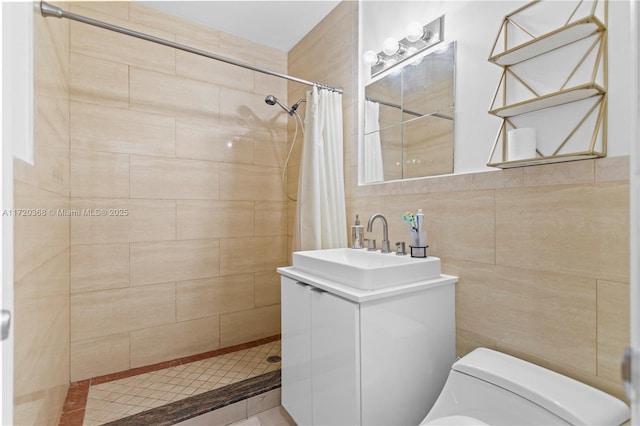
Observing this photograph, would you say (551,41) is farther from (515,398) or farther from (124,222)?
(124,222)

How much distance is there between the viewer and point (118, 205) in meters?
2.02

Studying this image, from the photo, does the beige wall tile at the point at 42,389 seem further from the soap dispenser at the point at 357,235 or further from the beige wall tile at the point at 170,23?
the beige wall tile at the point at 170,23

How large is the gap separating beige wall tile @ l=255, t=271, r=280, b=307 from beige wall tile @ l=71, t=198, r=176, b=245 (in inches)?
29.4

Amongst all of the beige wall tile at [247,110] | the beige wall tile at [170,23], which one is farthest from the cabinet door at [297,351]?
the beige wall tile at [170,23]

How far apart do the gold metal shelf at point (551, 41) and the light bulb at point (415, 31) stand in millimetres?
480

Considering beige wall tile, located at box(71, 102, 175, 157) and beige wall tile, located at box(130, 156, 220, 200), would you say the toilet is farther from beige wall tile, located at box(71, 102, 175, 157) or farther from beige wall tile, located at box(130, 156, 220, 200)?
beige wall tile, located at box(71, 102, 175, 157)

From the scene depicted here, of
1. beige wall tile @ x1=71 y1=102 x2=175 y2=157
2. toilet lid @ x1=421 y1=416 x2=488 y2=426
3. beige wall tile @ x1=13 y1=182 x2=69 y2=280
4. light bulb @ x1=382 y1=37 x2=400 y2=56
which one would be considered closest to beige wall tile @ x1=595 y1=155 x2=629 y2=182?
toilet lid @ x1=421 y1=416 x2=488 y2=426

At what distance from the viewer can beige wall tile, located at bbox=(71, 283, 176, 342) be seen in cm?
191

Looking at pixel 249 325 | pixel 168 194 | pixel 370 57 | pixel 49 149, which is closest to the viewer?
pixel 49 149

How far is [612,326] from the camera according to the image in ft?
3.19

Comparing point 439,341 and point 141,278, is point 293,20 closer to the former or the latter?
point 141,278

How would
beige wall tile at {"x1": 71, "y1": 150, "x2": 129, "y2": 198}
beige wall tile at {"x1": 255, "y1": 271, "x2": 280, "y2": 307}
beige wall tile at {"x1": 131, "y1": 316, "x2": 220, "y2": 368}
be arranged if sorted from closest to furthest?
beige wall tile at {"x1": 71, "y1": 150, "x2": 129, "y2": 198} < beige wall tile at {"x1": 131, "y1": 316, "x2": 220, "y2": 368} < beige wall tile at {"x1": 255, "y1": 271, "x2": 280, "y2": 307}

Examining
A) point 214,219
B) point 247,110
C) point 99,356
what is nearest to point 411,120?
point 247,110

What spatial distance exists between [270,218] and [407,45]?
158 centimetres
